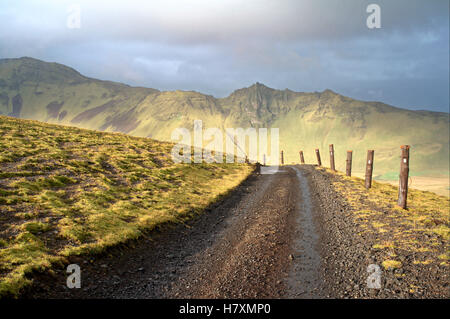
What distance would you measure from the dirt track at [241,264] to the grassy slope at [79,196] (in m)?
1.40

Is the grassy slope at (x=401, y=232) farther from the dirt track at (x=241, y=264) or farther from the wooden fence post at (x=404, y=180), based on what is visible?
the dirt track at (x=241, y=264)

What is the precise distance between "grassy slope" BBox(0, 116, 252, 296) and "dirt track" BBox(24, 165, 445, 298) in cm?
140

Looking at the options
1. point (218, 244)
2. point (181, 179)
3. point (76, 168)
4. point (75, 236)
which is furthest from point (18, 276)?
point (181, 179)

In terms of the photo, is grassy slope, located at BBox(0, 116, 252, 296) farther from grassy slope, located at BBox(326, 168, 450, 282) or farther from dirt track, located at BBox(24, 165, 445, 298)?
grassy slope, located at BBox(326, 168, 450, 282)

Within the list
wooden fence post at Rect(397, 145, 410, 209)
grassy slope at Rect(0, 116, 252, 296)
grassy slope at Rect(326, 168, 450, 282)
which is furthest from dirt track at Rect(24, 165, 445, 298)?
wooden fence post at Rect(397, 145, 410, 209)

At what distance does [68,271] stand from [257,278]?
741 cm

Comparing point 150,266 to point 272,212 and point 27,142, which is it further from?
point 27,142

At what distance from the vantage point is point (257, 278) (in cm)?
1005

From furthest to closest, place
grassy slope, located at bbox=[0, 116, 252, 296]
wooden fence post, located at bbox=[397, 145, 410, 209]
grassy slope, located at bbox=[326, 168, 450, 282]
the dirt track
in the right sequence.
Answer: wooden fence post, located at bbox=[397, 145, 410, 209] → grassy slope, located at bbox=[0, 116, 252, 296] → grassy slope, located at bbox=[326, 168, 450, 282] → the dirt track

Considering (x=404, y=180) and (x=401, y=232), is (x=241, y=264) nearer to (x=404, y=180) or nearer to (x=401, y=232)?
(x=401, y=232)

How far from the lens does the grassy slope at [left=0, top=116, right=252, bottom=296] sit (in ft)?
39.9

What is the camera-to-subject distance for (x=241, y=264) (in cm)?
1120

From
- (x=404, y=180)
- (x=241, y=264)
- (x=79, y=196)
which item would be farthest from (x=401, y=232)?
(x=79, y=196)

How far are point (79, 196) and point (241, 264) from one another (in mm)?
13791
